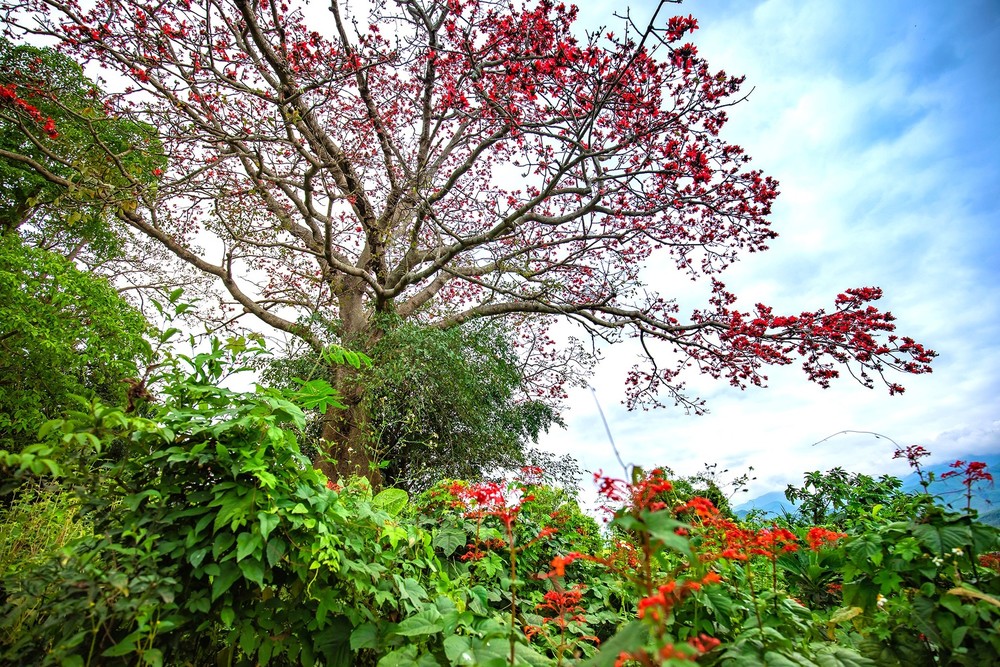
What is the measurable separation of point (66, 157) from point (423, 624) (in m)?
8.44

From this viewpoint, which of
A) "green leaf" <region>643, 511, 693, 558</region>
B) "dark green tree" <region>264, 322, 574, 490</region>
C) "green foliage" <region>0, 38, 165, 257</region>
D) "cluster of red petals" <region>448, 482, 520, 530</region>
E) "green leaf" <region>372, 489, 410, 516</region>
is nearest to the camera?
"green leaf" <region>643, 511, 693, 558</region>

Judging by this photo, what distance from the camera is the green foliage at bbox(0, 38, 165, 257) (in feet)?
15.4

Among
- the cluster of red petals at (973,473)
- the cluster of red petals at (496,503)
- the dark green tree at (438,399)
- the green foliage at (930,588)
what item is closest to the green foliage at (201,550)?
the cluster of red petals at (496,503)

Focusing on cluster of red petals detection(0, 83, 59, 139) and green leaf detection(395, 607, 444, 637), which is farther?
cluster of red petals detection(0, 83, 59, 139)

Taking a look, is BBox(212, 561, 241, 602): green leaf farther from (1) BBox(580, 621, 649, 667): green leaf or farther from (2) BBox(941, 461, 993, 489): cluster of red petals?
(2) BBox(941, 461, 993, 489): cluster of red petals

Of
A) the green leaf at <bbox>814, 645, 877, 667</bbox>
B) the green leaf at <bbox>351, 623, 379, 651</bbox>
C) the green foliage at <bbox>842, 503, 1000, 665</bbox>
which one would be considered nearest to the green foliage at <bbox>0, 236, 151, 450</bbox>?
the green leaf at <bbox>351, 623, 379, 651</bbox>

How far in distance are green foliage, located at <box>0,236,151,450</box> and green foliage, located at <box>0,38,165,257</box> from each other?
0.75 meters

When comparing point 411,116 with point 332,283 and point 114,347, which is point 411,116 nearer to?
point 332,283

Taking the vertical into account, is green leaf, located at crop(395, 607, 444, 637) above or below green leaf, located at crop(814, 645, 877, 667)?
below

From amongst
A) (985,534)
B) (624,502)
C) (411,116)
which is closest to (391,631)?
(624,502)

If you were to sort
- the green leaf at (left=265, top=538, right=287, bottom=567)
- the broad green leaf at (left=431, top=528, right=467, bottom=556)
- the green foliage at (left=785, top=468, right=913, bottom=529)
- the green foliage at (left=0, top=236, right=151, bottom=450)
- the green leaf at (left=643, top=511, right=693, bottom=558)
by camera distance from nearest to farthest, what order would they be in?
1. the green leaf at (left=643, top=511, right=693, bottom=558)
2. the green leaf at (left=265, top=538, right=287, bottom=567)
3. the broad green leaf at (left=431, top=528, right=467, bottom=556)
4. the green foliage at (left=785, top=468, right=913, bottom=529)
5. the green foliage at (left=0, top=236, right=151, bottom=450)

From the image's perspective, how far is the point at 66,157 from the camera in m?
6.59

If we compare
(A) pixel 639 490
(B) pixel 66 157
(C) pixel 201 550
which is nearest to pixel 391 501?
(C) pixel 201 550

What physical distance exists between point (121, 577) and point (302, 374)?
5537 millimetres
